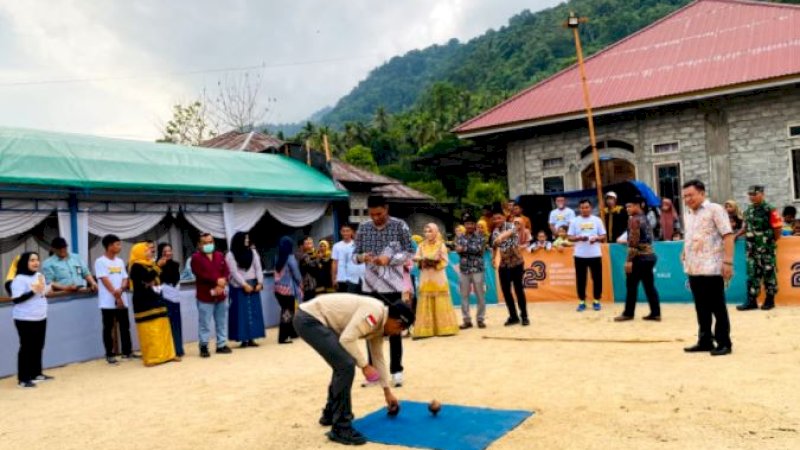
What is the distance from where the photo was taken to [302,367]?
7957 millimetres

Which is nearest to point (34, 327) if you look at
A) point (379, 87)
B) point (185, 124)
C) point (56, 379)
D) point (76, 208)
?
point (56, 379)

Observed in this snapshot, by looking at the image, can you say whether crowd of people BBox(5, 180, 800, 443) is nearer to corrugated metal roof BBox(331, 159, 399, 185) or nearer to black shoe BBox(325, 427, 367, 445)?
black shoe BBox(325, 427, 367, 445)

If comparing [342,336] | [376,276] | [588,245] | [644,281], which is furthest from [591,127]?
[342,336]

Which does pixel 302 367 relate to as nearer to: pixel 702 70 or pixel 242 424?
pixel 242 424

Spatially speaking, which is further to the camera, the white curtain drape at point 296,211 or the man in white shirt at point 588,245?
the white curtain drape at point 296,211

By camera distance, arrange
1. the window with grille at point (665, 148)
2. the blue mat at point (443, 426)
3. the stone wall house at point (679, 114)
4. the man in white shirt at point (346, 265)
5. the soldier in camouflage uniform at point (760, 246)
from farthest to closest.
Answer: the window with grille at point (665, 148) → the stone wall house at point (679, 114) → the man in white shirt at point (346, 265) → the soldier in camouflage uniform at point (760, 246) → the blue mat at point (443, 426)

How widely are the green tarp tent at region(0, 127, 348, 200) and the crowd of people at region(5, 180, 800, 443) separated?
1376mm

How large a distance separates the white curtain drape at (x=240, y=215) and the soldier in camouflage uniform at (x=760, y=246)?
8.72m

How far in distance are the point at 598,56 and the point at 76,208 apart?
15220 mm

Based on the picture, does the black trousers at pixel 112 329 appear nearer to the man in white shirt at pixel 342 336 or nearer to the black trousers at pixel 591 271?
the man in white shirt at pixel 342 336

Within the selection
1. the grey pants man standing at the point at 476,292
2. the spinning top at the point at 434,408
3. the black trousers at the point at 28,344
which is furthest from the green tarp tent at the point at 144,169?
the spinning top at the point at 434,408

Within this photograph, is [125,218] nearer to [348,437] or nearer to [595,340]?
[595,340]

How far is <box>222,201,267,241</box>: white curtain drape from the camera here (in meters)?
12.9

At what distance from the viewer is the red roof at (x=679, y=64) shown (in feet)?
50.5
